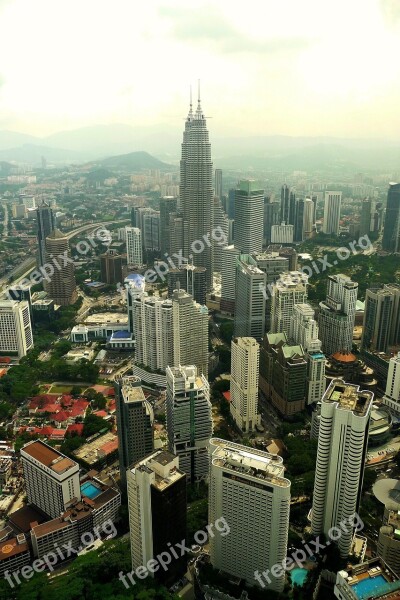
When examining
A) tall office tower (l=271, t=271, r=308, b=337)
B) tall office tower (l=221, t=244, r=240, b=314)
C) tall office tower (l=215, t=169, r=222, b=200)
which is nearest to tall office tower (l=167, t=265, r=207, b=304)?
tall office tower (l=221, t=244, r=240, b=314)

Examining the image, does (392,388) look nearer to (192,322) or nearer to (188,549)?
(192,322)

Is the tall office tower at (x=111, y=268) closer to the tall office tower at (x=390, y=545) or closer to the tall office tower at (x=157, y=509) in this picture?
the tall office tower at (x=157, y=509)

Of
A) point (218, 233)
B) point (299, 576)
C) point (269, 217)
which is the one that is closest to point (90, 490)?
point (299, 576)

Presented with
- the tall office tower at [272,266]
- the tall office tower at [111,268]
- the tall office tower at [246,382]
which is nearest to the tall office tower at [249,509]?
the tall office tower at [246,382]

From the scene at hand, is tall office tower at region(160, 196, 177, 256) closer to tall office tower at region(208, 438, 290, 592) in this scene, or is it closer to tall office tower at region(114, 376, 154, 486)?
tall office tower at region(114, 376, 154, 486)

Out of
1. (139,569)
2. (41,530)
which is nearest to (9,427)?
(41,530)

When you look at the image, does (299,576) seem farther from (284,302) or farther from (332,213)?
(332,213)
